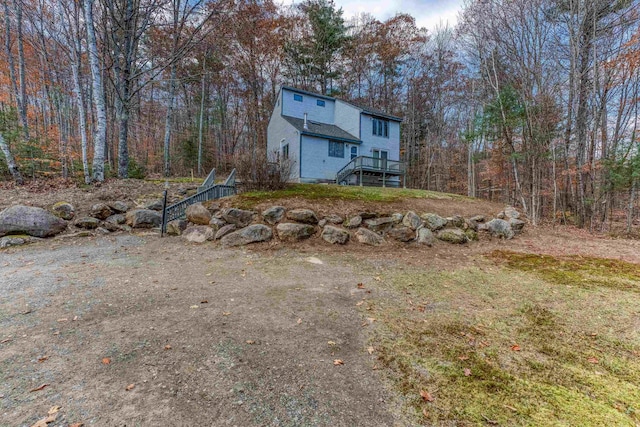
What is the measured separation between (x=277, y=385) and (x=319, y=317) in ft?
3.52

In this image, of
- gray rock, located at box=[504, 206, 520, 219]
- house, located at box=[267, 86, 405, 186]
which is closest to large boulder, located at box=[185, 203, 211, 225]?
house, located at box=[267, 86, 405, 186]

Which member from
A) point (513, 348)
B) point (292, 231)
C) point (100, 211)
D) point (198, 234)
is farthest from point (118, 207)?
point (513, 348)

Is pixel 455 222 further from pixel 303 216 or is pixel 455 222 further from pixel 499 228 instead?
pixel 303 216

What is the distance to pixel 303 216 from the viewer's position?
639cm

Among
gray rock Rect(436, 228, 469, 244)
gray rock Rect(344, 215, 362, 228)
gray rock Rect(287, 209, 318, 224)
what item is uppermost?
gray rock Rect(287, 209, 318, 224)

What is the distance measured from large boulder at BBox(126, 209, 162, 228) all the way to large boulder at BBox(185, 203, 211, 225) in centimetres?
89

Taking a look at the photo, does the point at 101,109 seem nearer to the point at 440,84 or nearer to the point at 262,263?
the point at 262,263

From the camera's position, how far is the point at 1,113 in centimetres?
837

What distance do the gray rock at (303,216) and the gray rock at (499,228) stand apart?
4789 millimetres

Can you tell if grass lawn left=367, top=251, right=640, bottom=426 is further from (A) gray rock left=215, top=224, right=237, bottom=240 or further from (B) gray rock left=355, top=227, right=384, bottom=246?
(A) gray rock left=215, top=224, right=237, bottom=240

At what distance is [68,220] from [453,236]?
972 cm

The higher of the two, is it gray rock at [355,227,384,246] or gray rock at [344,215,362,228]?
gray rock at [344,215,362,228]

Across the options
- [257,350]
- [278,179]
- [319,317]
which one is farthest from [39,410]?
[278,179]

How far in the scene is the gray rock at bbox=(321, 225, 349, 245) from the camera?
6093 mm
